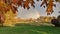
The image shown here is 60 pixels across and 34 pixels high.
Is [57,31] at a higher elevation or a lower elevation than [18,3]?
lower

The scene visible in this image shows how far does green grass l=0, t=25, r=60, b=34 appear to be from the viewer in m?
2.51

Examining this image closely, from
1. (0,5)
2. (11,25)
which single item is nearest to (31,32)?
(11,25)

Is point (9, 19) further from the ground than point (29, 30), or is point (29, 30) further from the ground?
point (9, 19)

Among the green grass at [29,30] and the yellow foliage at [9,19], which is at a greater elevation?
the yellow foliage at [9,19]

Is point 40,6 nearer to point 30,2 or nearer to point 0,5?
point 30,2

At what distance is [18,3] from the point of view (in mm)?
2207

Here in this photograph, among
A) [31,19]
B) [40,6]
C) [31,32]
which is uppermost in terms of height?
[40,6]

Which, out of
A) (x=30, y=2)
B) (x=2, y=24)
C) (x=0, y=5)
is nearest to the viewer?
(x=0, y=5)

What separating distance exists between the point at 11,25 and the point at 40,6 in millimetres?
435

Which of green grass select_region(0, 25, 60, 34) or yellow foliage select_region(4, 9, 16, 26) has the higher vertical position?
yellow foliage select_region(4, 9, 16, 26)

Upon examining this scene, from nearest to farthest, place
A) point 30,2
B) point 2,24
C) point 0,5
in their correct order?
point 0,5
point 30,2
point 2,24

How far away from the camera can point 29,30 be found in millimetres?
2531

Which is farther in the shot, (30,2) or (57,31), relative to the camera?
(57,31)

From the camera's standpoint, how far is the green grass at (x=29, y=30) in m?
2.51
